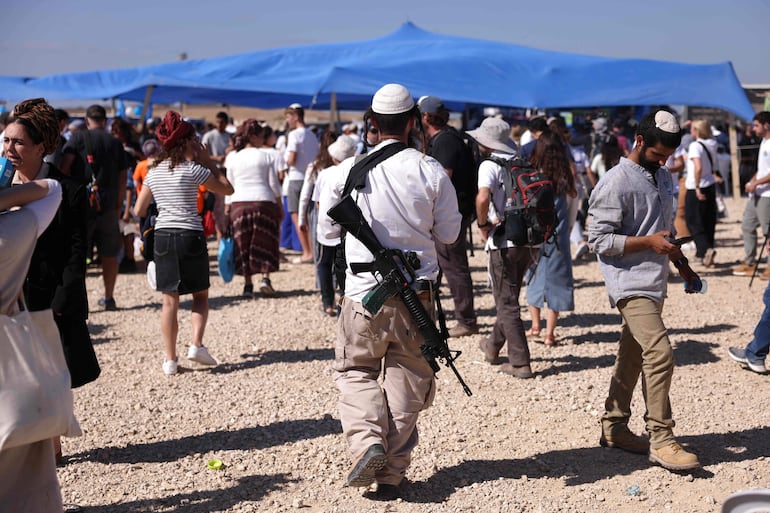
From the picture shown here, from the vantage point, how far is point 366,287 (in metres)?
3.94

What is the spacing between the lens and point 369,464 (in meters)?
3.82

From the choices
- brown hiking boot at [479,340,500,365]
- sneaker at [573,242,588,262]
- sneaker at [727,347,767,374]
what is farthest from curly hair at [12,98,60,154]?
sneaker at [573,242,588,262]

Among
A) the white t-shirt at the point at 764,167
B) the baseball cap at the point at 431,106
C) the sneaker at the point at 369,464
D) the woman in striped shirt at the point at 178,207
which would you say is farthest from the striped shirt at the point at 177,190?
the white t-shirt at the point at 764,167

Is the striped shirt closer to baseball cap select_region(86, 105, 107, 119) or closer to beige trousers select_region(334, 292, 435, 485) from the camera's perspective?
beige trousers select_region(334, 292, 435, 485)

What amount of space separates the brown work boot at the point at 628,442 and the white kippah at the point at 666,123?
1615 mm

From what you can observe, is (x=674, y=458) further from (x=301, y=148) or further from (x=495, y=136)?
(x=301, y=148)

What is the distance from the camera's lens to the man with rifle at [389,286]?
3.87 meters

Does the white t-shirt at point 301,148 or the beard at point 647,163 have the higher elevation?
the beard at point 647,163

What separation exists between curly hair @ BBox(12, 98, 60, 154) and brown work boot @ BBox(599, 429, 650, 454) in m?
3.19

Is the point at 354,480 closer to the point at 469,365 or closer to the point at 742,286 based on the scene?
the point at 469,365

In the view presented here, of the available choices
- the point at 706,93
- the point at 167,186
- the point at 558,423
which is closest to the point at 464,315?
the point at 558,423

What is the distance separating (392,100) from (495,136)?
247cm

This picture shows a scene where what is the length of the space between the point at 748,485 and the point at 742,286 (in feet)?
19.8

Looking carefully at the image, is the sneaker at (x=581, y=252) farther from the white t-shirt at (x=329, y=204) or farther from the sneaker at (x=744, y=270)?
the white t-shirt at (x=329, y=204)
